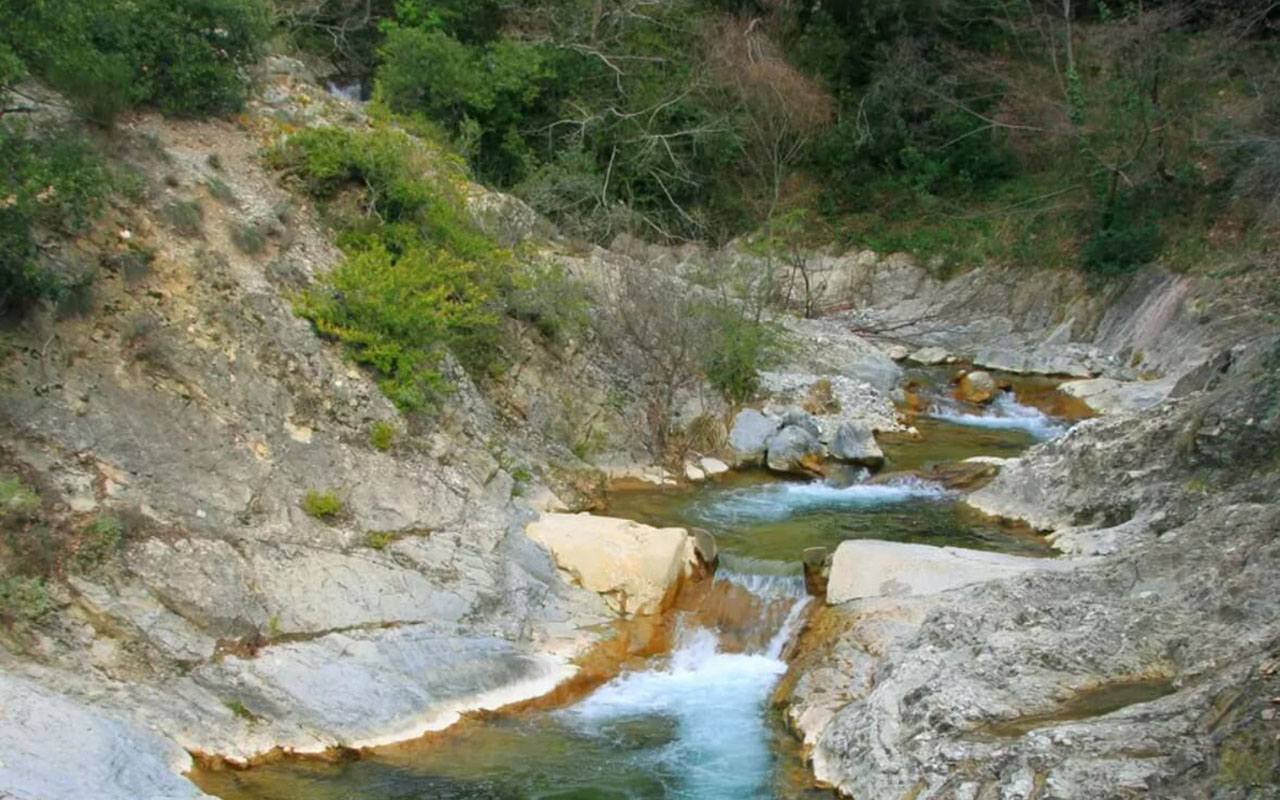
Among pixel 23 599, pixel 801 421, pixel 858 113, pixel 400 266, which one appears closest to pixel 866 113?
pixel 858 113

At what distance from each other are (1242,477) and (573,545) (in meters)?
6.17

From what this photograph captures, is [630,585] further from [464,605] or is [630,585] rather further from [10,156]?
[10,156]

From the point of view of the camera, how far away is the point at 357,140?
48.6 feet

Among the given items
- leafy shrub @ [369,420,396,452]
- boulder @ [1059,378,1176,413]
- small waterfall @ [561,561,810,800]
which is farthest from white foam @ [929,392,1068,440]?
leafy shrub @ [369,420,396,452]

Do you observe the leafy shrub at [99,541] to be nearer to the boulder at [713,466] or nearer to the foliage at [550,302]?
the foliage at [550,302]

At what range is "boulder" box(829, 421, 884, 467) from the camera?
15.3 metres

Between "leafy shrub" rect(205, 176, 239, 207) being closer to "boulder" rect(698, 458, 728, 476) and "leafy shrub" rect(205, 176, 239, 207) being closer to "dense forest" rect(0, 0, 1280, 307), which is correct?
"dense forest" rect(0, 0, 1280, 307)

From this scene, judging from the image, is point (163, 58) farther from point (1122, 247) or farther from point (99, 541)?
point (1122, 247)

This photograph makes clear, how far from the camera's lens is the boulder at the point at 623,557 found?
11023 mm

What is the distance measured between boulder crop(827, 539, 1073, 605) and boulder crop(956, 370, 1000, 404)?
912 centimetres

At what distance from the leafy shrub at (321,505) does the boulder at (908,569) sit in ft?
14.7

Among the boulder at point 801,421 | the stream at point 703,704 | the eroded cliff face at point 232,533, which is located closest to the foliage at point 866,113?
the boulder at point 801,421

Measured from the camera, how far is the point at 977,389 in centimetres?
1998

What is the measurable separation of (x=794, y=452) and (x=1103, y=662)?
7.19 meters
